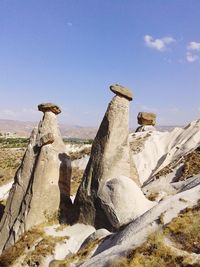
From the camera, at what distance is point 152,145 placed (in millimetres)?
32500

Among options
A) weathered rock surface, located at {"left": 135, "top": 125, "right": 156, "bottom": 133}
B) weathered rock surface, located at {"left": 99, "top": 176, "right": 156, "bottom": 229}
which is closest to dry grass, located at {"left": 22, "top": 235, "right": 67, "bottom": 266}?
weathered rock surface, located at {"left": 99, "top": 176, "right": 156, "bottom": 229}

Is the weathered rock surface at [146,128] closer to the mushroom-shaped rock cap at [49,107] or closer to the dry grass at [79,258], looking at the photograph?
A: the mushroom-shaped rock cap at [49,107]

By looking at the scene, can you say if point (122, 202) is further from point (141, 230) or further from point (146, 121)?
point (146, 121)

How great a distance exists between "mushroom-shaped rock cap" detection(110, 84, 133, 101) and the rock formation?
74.8 ft

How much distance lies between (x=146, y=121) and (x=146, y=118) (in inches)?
19.2

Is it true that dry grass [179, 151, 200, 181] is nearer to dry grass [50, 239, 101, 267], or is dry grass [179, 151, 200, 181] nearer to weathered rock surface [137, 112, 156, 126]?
dry grass [50, 239, 101, 267]

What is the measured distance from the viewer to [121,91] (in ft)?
46.6

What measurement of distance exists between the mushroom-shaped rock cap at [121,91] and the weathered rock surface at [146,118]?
2279 cm

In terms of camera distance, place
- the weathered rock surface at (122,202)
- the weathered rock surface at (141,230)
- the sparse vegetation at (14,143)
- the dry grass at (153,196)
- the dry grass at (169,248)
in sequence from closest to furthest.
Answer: the dry grass at (169,248), the weathered rock surface at (141,230), the weathered rock surface at (122,202), the dry grass at (153,196), the sparse vegetation at (14,143)

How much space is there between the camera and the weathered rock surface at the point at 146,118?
122 ft

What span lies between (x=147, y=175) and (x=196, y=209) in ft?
66.6

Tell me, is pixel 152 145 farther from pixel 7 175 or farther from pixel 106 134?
pixel 106 134

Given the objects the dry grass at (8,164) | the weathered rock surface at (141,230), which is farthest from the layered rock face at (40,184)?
the dry grass at (8,164)

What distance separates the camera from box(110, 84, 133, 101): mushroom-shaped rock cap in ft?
46.7
